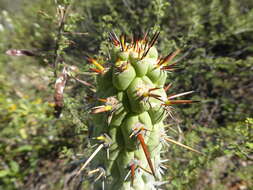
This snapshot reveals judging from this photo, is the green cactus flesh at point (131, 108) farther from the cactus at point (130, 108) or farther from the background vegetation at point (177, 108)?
the background vegetation at point (177, 108)

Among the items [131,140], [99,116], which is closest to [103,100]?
[99,116]

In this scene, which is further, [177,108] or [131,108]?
[177,108]

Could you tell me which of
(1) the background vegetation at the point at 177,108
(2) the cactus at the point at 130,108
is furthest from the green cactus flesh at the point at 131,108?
(1) the background vegetation at the point at 177,108

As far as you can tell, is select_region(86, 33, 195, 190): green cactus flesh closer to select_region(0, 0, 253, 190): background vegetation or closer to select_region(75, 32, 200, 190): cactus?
select_region(75, 32, 200, 190): cactus

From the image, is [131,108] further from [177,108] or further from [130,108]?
[177,108]

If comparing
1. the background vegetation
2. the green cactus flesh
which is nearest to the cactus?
the green cactus flesh

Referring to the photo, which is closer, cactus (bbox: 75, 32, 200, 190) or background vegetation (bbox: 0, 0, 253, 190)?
Answer: cactus (bbox: 75, 32, 200, 190)

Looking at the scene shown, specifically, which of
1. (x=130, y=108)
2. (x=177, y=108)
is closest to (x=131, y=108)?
(x=130, y=108)
